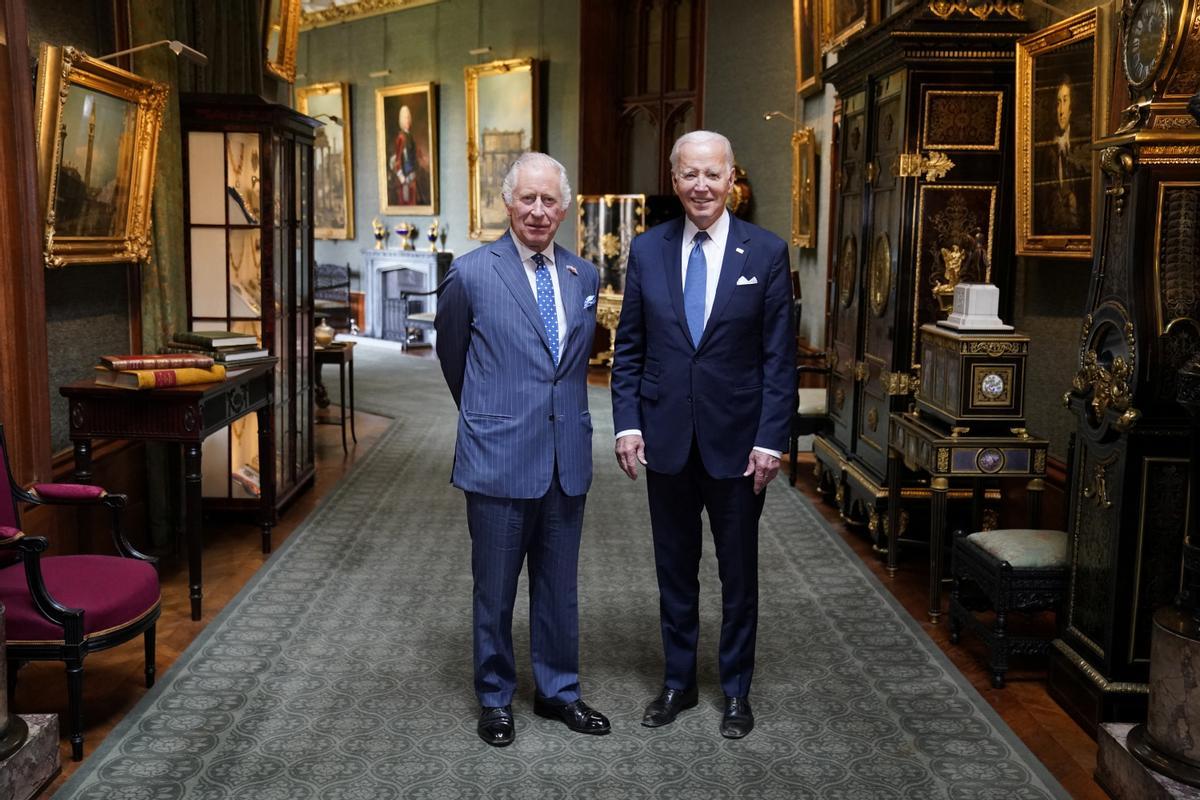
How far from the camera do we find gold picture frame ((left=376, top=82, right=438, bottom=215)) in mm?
17047

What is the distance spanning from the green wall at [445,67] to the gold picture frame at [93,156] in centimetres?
973

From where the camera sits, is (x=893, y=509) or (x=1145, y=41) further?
(x=893, y=509)

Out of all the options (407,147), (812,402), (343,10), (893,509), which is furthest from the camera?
(343,10)

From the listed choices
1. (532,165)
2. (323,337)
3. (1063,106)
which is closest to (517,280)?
(532,165)

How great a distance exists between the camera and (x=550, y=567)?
12.6ft

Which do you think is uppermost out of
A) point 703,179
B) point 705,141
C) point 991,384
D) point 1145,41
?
point 1145,41


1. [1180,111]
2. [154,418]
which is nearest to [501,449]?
[154,418]

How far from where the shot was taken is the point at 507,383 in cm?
364

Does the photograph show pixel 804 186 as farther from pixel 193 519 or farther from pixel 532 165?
pixel 532 165

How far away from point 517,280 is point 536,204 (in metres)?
0.26

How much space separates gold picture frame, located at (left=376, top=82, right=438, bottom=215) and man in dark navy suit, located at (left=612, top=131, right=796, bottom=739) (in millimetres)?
13899

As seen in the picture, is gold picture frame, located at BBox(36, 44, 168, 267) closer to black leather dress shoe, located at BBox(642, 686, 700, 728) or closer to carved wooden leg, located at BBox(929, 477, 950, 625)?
black leather dress shoe, located at BBox(642, 686, 700, 728)

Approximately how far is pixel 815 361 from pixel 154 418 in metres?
5.10

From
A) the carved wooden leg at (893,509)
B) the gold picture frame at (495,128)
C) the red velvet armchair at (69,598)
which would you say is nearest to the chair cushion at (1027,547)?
the carved wooden leg at (893,509)
